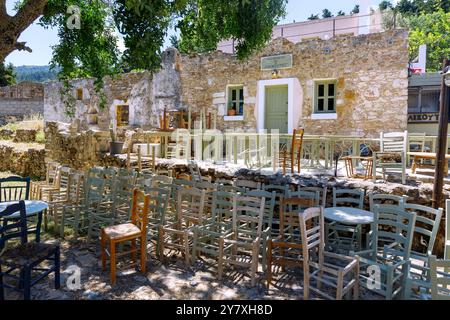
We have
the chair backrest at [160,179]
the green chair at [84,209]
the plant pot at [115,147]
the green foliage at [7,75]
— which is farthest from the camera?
the green foliage at [7,75]

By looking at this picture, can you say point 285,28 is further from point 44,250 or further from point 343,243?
point 44,250

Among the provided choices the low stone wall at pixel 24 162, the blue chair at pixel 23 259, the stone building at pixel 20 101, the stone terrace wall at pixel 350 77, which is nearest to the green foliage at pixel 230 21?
the stone terrace wall at pixel 350 77

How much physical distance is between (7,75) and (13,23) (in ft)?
80.8

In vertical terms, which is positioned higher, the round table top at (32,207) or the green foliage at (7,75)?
the green foliage at (7,75)

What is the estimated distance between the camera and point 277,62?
9266 mm

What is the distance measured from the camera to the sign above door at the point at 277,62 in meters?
9.10

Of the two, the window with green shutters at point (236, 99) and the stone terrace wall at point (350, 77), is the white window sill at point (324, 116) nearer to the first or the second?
the stone terrace wall at point (350, 77)

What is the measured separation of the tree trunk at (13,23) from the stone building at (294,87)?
6.18m

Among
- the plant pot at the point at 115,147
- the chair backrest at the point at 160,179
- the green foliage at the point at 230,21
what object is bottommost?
the chair backrest at the point at 160,179

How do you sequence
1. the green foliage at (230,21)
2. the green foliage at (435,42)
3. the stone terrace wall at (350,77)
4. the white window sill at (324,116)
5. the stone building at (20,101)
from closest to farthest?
1. the green foliage at (230,21)
2. the stone terrace wall at (350,77)
3. the white window sill at (324,116)
4. the stone building at (20,101)
5. the green foliage at (435,42)

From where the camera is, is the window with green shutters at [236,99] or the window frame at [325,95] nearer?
the window frame at [325,95]

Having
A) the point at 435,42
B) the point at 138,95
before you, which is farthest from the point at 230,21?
the point at 435,42

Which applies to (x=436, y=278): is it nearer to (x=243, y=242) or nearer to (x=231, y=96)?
(x=243, y=242)
